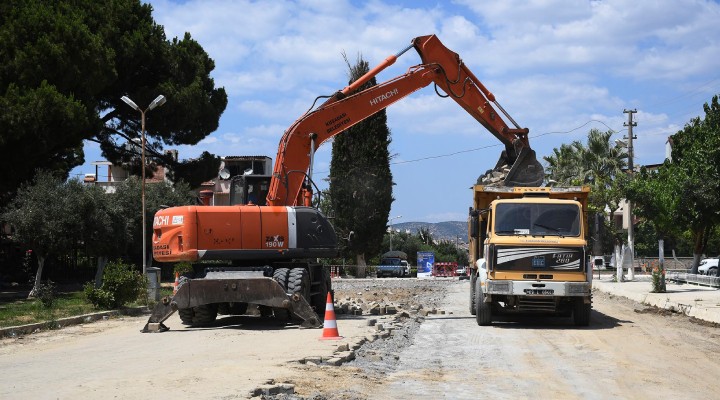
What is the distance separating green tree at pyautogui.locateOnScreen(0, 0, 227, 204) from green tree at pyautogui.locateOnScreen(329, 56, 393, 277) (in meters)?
23.1

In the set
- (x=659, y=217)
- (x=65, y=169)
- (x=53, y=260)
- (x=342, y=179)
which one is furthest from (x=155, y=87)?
(x=342, y=179)

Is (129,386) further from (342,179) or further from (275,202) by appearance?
(342,179)

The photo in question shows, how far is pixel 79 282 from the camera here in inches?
1531

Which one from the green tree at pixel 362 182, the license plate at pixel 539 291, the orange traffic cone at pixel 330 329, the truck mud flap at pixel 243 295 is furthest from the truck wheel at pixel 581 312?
the green tree at pixel 362 182

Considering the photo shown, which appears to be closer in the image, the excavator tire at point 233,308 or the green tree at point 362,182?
the excavator tire at point 233,308

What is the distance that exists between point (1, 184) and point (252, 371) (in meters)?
24.2

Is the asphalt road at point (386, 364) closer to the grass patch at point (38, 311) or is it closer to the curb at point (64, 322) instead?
the curb at point (64, 322)

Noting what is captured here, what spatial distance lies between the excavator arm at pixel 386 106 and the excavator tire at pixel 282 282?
1.78m

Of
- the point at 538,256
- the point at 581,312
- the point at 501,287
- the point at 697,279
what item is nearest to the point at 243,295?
the point at 501,287

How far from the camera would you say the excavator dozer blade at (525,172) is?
2019 centimetres

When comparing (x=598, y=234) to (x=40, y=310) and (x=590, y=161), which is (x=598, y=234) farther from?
(x=590, y=161)

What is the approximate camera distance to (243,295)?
15977 millimetres

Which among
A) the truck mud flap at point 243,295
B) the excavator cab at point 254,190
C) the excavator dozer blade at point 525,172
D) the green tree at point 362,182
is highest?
the green tree at point 362,182

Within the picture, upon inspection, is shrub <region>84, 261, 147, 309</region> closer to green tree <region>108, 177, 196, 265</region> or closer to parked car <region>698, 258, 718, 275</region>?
green tree <region>108, 177, 196, 265</region>
